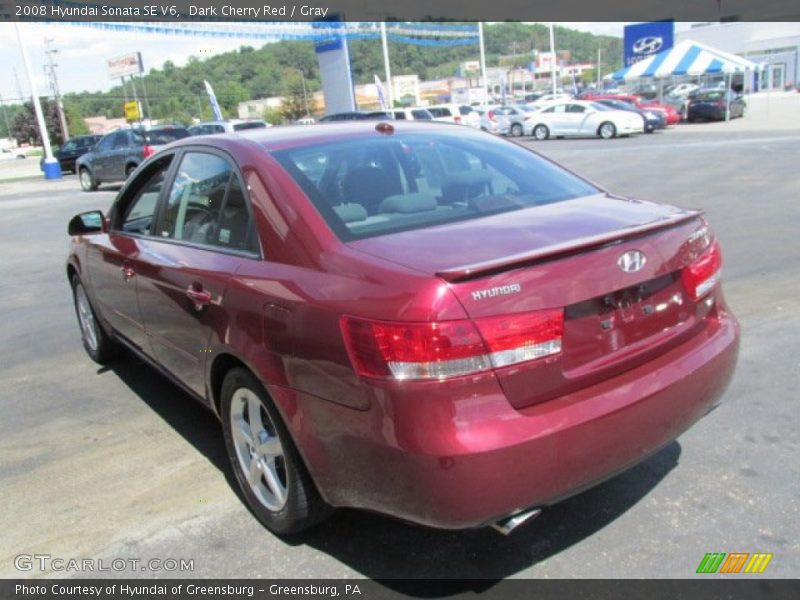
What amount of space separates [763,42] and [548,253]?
78.7 meters

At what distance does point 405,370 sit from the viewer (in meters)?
2.22

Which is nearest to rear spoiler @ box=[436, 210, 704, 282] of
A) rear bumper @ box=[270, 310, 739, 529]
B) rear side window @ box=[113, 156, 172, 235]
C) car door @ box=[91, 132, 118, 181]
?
rear bumper @ box=[270, 310, 739, 529]

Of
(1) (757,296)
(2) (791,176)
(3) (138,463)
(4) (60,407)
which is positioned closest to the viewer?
(3) (138,463)

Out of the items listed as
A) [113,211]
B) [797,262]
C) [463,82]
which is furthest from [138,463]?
[463,82]

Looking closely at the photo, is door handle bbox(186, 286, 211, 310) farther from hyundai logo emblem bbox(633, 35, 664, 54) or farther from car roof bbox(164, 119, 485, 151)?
hyundai logo emblem bbox(633, 35, 664, 54)

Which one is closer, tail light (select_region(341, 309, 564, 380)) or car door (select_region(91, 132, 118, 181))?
tail light (select_region(341, 309, 564, 380))

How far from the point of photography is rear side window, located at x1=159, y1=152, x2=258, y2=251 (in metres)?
3.10

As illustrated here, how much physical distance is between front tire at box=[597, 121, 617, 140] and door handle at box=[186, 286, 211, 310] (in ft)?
89.4

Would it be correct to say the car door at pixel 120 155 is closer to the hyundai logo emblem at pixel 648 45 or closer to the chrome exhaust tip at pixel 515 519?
the chrome exhaust tip at pixel 515 519

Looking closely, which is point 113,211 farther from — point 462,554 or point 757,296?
point 757,296

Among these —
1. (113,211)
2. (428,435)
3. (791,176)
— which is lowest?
(791,176)

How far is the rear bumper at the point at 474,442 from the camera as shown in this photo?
220cm

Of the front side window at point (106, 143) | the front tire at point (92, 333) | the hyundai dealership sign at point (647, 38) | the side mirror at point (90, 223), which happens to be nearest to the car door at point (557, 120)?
the hyundai dealership sign at point (647, 38)

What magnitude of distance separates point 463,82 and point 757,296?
12457 cm
